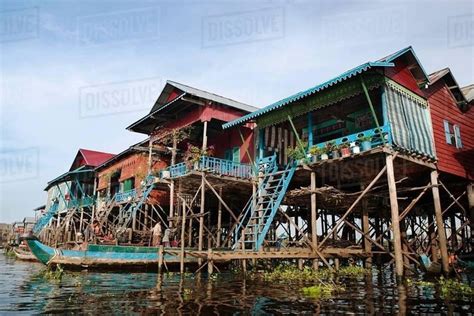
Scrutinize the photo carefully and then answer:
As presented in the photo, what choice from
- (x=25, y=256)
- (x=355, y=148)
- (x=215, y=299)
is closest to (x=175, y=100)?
(x=355, y=148)

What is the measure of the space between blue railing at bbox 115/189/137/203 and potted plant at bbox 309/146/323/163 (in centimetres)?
1224

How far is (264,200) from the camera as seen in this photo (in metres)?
16.1

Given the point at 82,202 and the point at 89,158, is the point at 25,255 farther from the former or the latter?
the point at 89,158

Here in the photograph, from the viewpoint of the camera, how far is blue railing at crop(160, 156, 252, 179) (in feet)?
52.4

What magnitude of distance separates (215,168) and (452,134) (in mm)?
10160

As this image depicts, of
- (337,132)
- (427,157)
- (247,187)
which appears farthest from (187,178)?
(427,157)

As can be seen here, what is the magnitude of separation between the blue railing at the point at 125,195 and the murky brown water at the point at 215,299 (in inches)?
467

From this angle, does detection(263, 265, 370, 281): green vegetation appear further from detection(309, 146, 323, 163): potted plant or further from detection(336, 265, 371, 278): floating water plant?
detection(309, 146, 323, 163): potted plant

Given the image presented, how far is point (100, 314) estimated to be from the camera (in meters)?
Answer: 6.60

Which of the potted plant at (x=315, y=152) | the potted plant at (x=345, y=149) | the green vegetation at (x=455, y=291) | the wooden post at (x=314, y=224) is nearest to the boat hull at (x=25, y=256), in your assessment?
the wooden post at (x=314, y=224)

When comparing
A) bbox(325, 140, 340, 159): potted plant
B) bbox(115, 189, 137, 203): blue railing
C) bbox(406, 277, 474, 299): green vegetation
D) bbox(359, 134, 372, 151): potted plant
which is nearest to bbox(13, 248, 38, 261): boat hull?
bbox(115, 189, 137, 203): blue railing

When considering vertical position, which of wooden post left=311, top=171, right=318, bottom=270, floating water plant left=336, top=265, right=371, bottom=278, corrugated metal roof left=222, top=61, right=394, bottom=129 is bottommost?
floating water plant left=336, top=265, right=371, bottom=278

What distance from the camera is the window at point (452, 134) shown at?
15508 mm

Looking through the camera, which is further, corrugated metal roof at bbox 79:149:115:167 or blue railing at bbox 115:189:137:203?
corrugated metal roof at bbox 79:149:115:167
